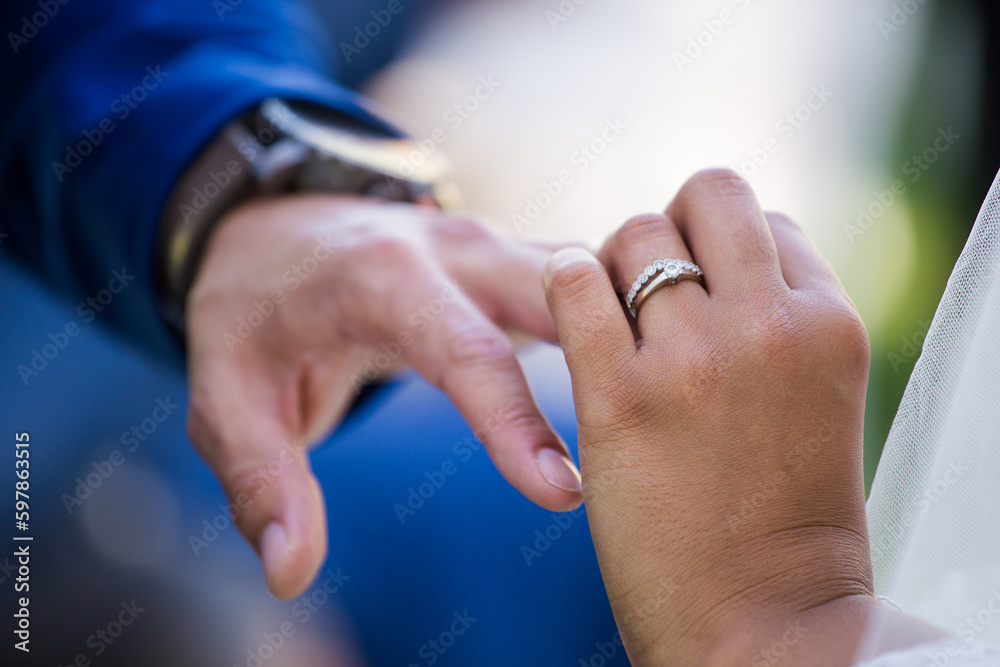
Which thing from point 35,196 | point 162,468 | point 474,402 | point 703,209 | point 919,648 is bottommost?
point 162,468

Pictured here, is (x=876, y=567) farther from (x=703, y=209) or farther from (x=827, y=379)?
(x=703, y=209)

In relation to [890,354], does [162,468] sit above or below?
below

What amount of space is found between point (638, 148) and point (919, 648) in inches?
74.8

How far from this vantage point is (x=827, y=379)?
19.7 inches

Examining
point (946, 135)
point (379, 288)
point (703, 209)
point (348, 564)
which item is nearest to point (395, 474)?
point (348, 564)
